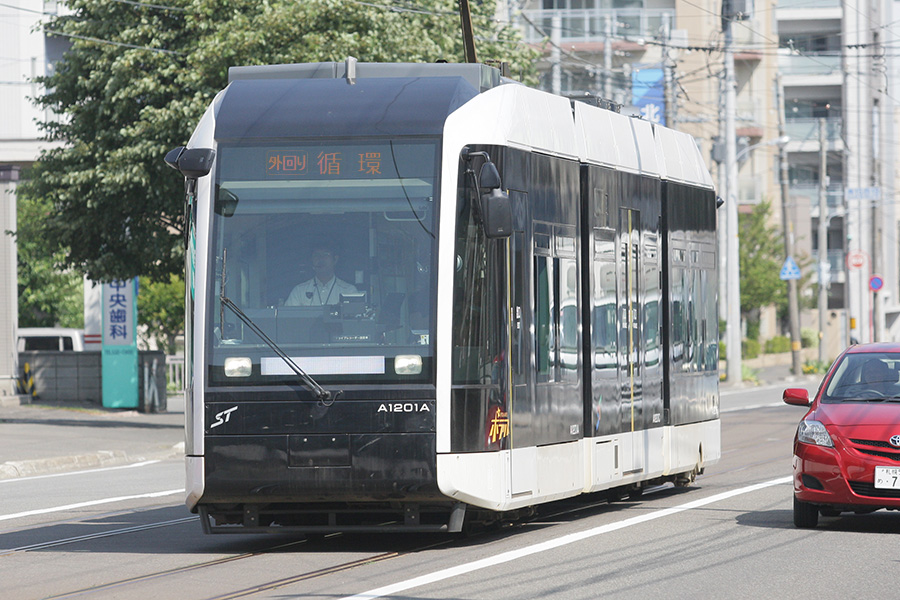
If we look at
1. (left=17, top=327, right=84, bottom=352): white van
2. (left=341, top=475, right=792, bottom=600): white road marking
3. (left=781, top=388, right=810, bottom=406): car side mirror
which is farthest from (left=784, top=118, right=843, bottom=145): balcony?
(left=781, top=388, right=810, bottom=406): car side mirror

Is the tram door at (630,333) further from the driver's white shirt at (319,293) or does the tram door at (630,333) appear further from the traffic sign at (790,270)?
the traffic sign at (790,270)

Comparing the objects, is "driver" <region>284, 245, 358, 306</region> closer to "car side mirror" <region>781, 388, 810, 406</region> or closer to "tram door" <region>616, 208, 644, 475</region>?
"tram door" <region>616, 208, 644, 475</region>

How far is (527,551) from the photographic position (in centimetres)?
990

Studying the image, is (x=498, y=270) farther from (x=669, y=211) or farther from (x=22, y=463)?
(x=22, y=463)

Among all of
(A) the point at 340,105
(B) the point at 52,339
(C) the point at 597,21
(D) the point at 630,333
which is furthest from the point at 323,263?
(C) the point at 597,21

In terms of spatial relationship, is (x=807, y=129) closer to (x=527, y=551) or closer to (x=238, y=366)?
(x=527, y=551)

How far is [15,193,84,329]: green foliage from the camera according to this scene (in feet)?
146

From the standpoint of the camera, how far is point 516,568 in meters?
9.09

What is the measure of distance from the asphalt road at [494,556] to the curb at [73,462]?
4.75m

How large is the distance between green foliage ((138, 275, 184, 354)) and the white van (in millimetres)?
3033

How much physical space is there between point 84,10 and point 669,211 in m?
15.3

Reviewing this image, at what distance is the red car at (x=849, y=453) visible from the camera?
35.1ft

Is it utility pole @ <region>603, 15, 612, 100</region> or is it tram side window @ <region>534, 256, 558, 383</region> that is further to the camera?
utility pole @ <region>603, 15, 612, 100</region>

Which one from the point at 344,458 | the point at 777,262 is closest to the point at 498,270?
the point at 344,458
